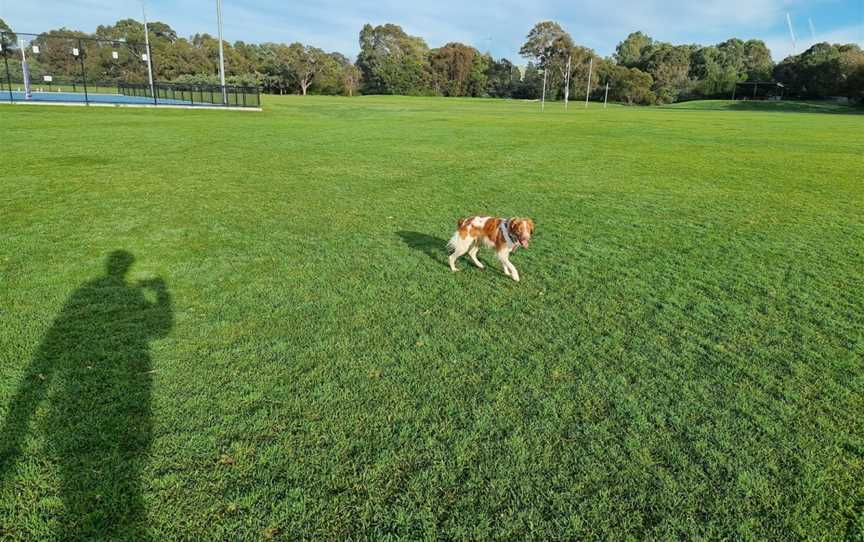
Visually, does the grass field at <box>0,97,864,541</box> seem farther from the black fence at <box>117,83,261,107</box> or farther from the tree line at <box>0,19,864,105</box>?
the tree line at <box>0,19,864,105</box>

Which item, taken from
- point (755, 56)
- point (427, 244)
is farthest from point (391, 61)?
point (427, 244)

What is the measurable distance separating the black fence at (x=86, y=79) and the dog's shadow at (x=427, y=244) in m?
32.5

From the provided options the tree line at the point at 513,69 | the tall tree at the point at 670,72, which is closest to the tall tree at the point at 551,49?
the tree line at the point at 513,69

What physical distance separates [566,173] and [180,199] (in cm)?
891

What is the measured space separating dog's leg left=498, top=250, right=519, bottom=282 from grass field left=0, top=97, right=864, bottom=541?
12 cm

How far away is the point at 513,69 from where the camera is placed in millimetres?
106125

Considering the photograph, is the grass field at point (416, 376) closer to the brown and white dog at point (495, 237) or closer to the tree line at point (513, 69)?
the brown and white dog at point (495, 237)

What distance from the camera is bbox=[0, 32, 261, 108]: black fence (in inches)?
1377

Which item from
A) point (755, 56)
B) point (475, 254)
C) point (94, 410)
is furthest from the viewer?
point (755, 56)

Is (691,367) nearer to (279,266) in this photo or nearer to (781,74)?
(279,266)

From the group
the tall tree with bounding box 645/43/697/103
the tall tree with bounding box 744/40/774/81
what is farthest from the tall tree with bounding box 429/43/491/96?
the tall tree with bounding box 744/40/774/81

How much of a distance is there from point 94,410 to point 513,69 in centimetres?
11305

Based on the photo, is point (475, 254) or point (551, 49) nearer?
point (475, 254)

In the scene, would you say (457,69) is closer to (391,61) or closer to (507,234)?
(391,61)
